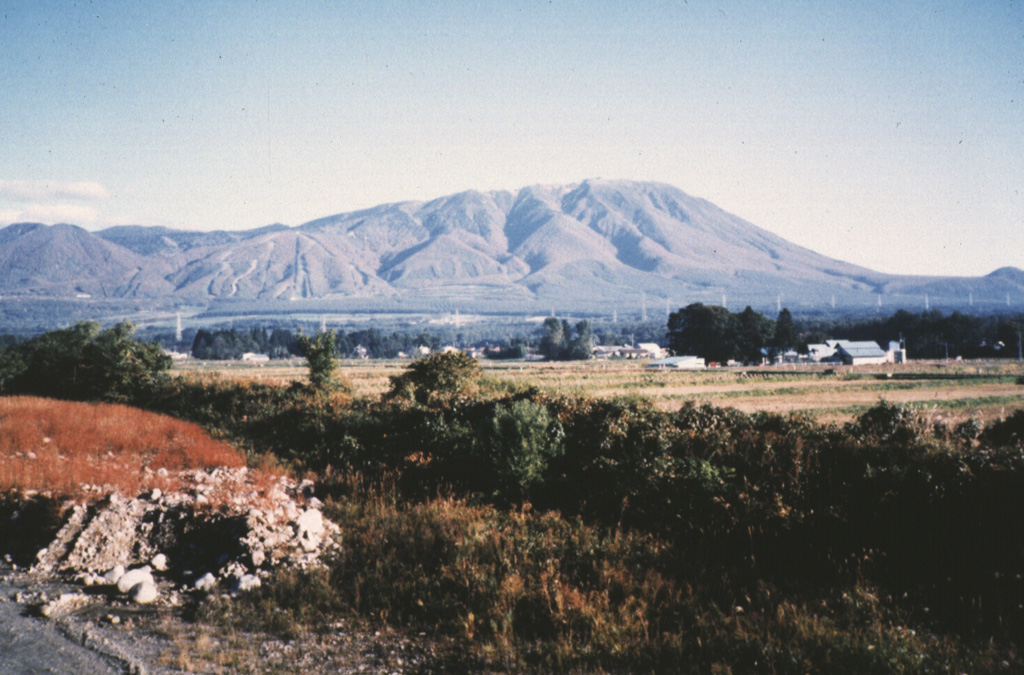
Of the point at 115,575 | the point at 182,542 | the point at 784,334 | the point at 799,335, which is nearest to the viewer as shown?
the point at 115,575

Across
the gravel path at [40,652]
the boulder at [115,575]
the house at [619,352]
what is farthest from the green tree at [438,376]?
the house at [619,352]

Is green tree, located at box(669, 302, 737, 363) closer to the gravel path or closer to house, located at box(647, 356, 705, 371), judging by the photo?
house, located at box(647, 356, 705, 371)

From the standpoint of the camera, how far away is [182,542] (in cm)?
845

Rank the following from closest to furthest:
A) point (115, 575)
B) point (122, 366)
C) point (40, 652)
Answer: point (40, 652), point (115, 575), point (122, 366)

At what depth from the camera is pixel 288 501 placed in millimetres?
10000

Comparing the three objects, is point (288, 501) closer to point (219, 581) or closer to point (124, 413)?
point (219, 581)

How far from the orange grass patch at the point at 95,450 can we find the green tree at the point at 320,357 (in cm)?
543

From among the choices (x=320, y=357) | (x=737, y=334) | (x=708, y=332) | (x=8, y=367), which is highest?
(x=708, y=332)

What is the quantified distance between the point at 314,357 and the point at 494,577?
18.6m

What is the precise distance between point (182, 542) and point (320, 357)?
15891 millimetres

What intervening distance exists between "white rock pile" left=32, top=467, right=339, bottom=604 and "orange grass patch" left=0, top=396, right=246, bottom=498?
1457 mm

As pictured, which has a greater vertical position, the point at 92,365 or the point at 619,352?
the point at 92,365

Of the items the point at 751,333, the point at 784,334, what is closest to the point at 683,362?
the point at 751,333

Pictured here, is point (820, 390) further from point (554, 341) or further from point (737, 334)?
point (554, 341)
